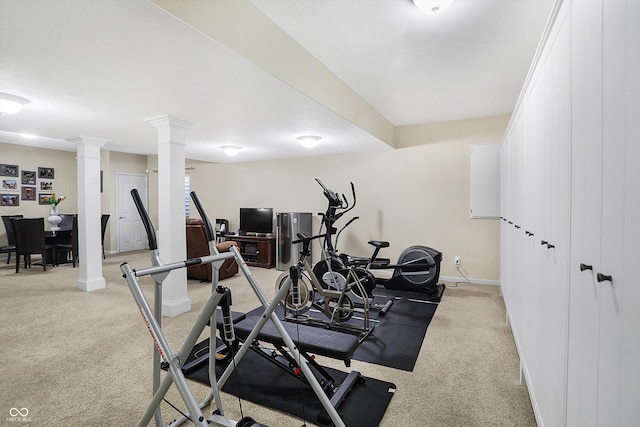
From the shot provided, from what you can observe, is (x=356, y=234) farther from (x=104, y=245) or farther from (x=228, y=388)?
(x=104, y=245)

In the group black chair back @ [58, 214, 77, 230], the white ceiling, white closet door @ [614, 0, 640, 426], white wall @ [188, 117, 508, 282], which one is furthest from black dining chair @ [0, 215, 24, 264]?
white closet door @ [614, 0, 640, 426]

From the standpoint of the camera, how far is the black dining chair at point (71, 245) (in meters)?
6.25

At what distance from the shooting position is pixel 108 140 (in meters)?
5.12

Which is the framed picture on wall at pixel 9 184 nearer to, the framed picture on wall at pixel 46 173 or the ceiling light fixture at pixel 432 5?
the framed picture on wall at pixel 46 173

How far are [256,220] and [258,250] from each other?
0.65m

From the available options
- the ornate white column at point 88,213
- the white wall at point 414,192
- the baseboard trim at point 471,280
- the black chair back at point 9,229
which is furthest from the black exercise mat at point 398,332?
the black chair back at point 9,229

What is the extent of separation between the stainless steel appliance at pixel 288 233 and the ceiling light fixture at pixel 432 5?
14.2ft

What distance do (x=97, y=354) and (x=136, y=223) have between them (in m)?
6.50

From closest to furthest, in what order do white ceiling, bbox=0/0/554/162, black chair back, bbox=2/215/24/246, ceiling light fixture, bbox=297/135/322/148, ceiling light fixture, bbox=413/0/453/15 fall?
white ceiling, bbox=0/0/554/162 → ceiling light fixture, bbox=413/0/453/15 → ceiling light fixture, bbox=297/135/322/148 → black chair back, bbox=2/215/24/246

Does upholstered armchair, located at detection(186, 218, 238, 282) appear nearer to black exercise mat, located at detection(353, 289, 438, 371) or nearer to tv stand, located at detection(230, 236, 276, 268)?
tv stand, located at detection(230, 236, 276, 268)

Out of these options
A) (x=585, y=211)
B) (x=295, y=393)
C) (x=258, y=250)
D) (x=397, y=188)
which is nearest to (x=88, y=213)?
(x=258, y=250)

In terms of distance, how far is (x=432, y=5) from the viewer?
2291 millimetres

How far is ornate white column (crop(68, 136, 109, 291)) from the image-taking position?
4902mm

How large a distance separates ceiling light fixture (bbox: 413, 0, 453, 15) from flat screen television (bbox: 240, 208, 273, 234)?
A: 5056mm
